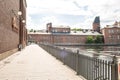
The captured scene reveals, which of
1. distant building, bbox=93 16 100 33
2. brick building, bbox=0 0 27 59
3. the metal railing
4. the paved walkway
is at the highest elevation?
distant building, bbox=93 16 100 33

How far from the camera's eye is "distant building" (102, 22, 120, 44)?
131 metres

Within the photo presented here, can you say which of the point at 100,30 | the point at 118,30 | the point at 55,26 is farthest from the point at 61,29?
the point at 118,30

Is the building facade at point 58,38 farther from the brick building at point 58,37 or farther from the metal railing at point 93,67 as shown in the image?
the metal railing at point 93,67

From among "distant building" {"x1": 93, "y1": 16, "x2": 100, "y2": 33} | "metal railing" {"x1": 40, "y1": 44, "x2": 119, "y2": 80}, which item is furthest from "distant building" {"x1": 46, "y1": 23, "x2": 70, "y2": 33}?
"metal railing" {"x1": 40, "y1": 44, "x2": 119, "y2": 80}

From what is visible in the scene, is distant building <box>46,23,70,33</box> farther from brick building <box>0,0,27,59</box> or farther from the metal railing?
the metal railing

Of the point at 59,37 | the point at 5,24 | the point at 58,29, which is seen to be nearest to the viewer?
the point at 5,24

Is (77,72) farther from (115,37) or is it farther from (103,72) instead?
(115,37)

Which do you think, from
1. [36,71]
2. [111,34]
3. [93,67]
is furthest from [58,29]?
[93,67]

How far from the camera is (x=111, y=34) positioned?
133 meters

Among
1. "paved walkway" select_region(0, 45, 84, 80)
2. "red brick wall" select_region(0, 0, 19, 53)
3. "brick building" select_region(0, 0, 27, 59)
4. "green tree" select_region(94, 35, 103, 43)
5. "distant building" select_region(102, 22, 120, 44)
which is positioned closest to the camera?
"paved walkway" select_region(0, 45, 84, 80)

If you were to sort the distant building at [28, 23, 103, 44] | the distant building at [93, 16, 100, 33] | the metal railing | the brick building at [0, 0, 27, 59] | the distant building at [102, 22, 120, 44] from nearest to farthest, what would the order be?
the metal railing < the brick building at [0, 0, 27, 59] < the distant building at [28, 23, 103, 44] < the distant building at [102, 22, 120, 44] < the distant building at [93, 16, 100, 33]

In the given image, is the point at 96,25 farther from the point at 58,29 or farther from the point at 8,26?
the point at 8,26

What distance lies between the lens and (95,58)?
8719 millimetres

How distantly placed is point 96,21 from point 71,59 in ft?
444
